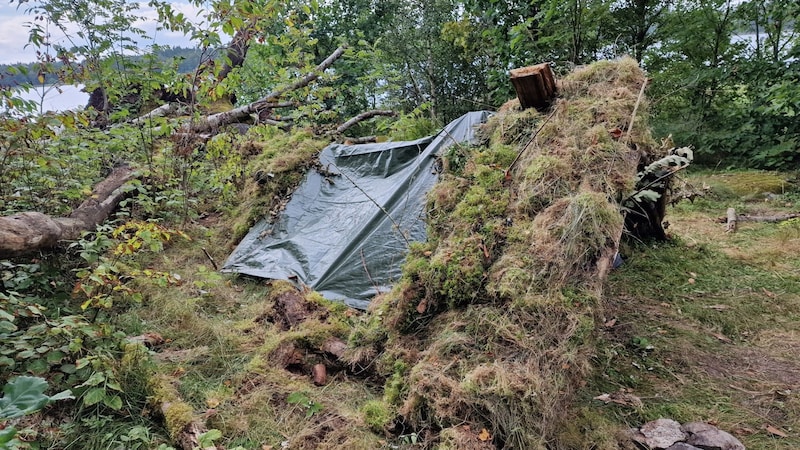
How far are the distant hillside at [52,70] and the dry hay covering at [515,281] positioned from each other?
8.62 ft

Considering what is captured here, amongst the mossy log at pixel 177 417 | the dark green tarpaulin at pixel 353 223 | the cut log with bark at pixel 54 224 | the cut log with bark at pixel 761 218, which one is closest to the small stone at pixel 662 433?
the dark green tarpaulin at pixel 353 223

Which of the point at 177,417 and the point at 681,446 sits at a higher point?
the point at 177,417

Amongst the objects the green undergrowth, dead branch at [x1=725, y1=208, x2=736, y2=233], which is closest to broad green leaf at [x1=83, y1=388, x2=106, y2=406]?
the green undergrowth

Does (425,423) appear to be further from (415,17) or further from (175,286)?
(415,17)

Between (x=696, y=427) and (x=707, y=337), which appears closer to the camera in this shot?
(x=696, y=427)

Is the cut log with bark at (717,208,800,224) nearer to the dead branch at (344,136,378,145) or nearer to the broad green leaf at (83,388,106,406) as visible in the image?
the dead branch at (344,136,378,145)

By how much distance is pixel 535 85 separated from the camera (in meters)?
2.95

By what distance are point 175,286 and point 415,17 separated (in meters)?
8.08

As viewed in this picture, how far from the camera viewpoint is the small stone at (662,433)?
1834mm

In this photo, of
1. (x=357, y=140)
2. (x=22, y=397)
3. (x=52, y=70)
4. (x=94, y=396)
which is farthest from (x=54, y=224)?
(x=357, y=140)

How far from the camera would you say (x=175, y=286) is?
3.26 metres

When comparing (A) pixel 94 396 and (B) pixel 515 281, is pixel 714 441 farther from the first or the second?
(A) pixel 94 396

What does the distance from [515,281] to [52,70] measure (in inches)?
148

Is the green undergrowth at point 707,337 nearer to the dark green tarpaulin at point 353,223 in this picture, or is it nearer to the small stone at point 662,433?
the small stone at point 662,433
